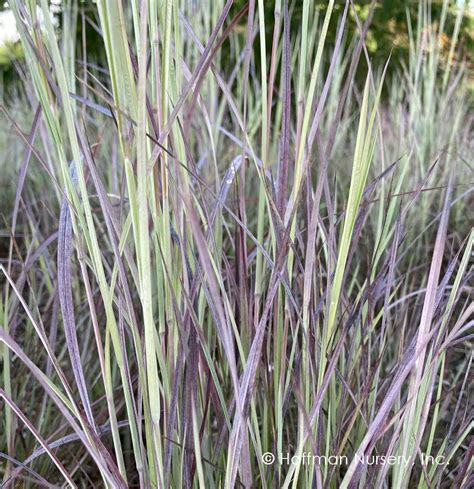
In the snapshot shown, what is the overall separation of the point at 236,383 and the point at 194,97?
21 cm

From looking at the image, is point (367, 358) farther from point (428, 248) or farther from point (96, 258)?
point (428, 248)

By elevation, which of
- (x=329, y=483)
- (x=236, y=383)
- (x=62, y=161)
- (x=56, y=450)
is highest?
(x=62, y=161)

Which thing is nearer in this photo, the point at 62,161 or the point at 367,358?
the point at 62,161

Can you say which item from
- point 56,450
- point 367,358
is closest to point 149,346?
point 367,358

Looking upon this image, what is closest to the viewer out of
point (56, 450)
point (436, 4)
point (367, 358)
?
point (367, 358)

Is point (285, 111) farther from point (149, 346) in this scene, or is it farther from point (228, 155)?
point (228, 155)

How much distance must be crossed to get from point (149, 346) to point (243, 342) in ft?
0.62

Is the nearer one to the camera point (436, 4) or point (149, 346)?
point (149, 346)

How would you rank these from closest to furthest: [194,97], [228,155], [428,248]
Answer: [194,97], [428,248], [228,155]

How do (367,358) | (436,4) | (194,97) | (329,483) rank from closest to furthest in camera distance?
(194,97), (329,483), (367,358), (436,4)

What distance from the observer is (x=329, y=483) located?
58 centimetres

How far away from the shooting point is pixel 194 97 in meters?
0.43

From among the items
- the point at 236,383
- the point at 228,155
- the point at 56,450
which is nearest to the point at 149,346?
the point at 236,383

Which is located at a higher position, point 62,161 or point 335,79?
point 62,161
